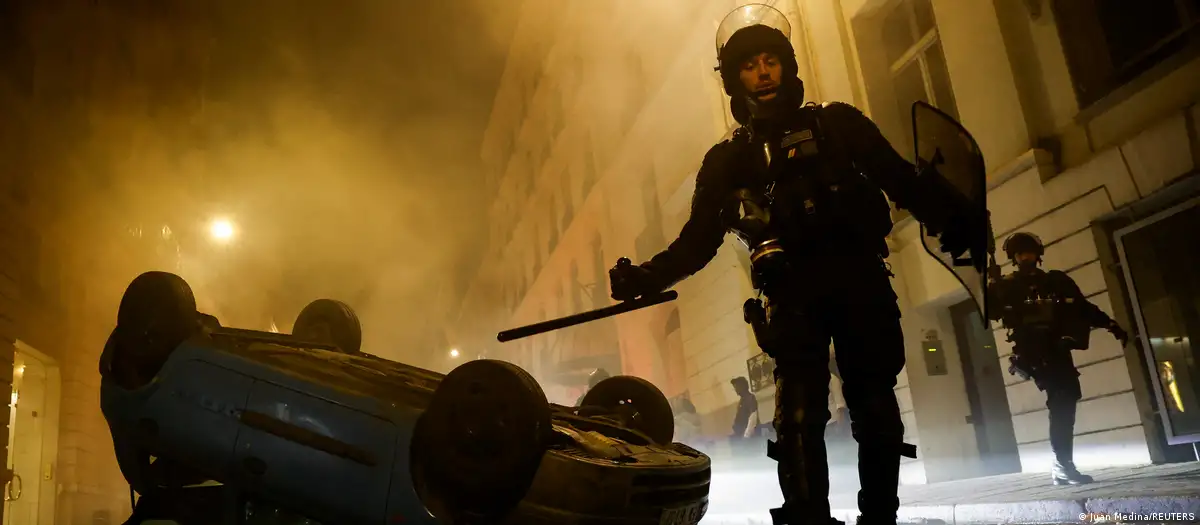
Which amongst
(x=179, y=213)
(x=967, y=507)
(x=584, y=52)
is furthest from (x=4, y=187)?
(x=584, y=52)

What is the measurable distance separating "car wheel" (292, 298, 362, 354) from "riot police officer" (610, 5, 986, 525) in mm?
2402

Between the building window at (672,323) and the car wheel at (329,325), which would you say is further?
the building window at (672,323)

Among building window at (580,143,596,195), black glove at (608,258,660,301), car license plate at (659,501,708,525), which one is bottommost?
car license plate at (659,501,708,525)

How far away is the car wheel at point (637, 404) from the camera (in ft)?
11.3

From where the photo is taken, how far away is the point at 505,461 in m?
2.20

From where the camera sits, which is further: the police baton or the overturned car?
the police baton

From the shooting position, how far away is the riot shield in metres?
2.29

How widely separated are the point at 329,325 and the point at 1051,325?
15.9 ft

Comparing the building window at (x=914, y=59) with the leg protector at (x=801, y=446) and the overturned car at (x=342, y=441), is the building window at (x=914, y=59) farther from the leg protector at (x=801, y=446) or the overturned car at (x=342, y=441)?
the overturned car at (x=342, y=441)

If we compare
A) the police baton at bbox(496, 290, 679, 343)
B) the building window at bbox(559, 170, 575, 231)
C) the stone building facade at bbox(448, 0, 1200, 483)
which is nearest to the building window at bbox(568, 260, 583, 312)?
the building window at bbox(559, 170, 575, 231)

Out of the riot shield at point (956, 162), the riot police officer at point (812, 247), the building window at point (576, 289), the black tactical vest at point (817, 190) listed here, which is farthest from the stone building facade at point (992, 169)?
the building window at point (576, 289)

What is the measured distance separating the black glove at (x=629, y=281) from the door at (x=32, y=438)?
887 cm

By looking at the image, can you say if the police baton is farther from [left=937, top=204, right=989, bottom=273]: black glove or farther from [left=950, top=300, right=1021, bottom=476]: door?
[left=950, top=300, right=1021, bottom=476]: door

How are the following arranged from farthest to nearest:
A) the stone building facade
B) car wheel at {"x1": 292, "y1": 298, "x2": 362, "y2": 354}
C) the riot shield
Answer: the stone building facade → car wheel at {"x1": 292, "y1": 298, "x2": 362, "y2": 354} → the riot shield
